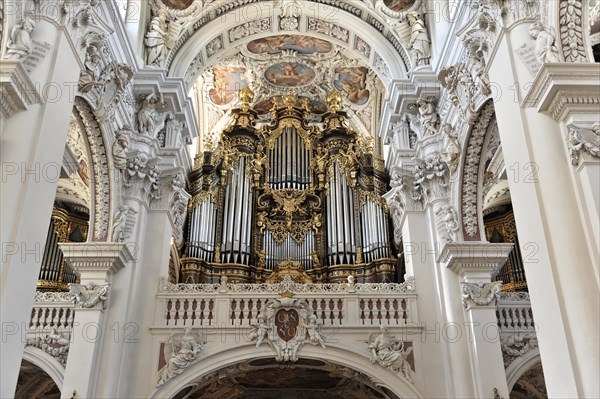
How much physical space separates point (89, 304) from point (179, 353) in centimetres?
166

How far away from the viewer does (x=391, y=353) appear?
1085cm

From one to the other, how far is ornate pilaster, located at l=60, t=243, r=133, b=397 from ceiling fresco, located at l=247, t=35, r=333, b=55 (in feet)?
22.3

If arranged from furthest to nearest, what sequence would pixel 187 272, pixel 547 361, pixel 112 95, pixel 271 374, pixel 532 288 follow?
pixel 187 272 < pixel 271 374 < pixel 112 95 < pixel 532 288 < pixel 547 361

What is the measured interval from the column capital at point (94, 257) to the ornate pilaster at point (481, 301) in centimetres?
534

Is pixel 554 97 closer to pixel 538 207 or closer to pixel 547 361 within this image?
pixel 538 207

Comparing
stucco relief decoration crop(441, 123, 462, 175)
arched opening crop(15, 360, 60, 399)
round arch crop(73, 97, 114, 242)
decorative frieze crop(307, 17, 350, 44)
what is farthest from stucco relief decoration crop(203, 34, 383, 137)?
arched opening crop(15, 360, 60, 399)

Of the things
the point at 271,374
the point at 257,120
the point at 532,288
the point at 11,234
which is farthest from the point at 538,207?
the point at 257,120

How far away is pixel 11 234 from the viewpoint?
6.55 m

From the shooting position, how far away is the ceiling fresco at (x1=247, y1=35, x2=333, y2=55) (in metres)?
15.4

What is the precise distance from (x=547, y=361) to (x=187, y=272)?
9.42 meters

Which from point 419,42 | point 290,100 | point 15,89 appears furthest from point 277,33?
point 15,89

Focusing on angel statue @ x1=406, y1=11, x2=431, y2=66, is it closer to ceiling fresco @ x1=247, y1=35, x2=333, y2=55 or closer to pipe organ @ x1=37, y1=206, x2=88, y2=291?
ceiling fresco @ x1=247, y1=35, x2=333, y2=55

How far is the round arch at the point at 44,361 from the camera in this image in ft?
36.9

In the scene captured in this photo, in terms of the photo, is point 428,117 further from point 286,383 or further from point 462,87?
point 286,383
